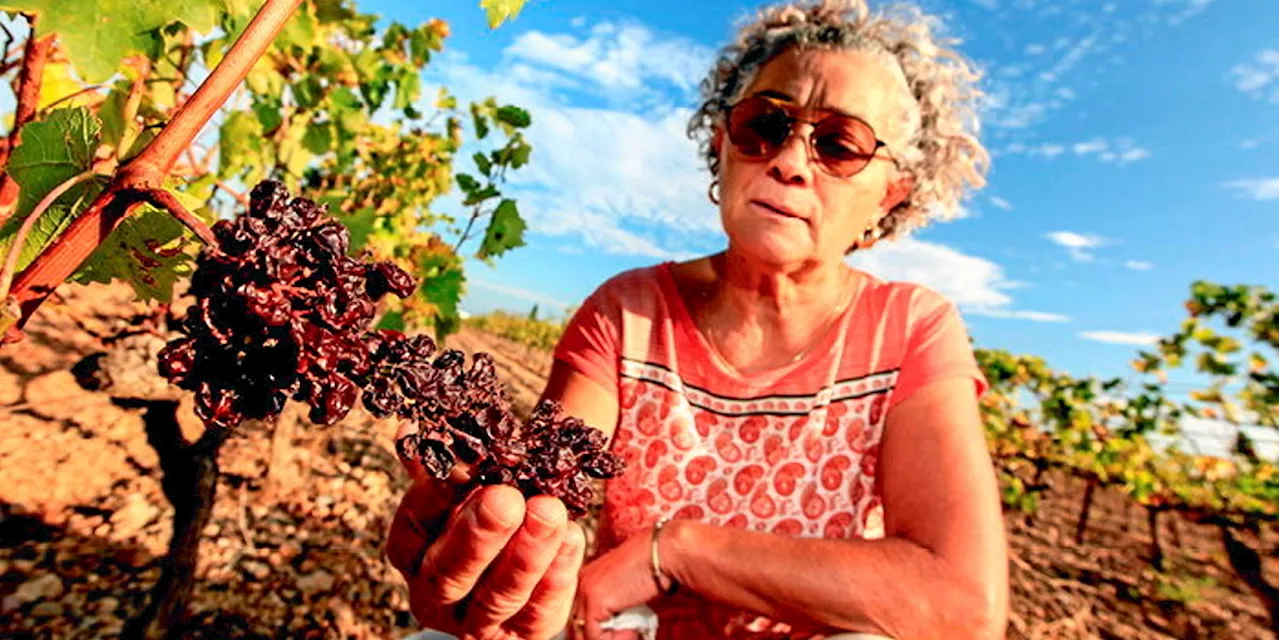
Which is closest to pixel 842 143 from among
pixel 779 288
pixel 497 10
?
pixel 779 288

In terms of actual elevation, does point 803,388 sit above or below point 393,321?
below

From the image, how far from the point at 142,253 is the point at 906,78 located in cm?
332

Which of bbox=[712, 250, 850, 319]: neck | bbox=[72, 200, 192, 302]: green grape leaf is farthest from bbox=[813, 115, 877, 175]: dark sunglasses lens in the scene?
bbox=[72, 200, 192, 302]: green grape leaf

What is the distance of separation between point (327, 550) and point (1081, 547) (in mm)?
9087

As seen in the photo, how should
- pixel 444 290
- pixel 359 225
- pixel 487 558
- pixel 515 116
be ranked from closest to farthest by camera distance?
pixel 487 558 < pixel 359 225 < pixel 444 290 < pixel 515 116

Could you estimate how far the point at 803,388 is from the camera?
3.35 m

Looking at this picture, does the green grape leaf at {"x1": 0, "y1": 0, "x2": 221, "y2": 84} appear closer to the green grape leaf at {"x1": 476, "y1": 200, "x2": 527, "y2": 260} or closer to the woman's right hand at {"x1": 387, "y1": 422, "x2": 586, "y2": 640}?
the woman's right hand at {"x1": 387, "y1": 422, "x2": 586, "y2": 640}

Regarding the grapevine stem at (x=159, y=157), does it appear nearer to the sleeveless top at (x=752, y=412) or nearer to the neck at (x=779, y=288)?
the sleeveless top at (x=752, y=412)

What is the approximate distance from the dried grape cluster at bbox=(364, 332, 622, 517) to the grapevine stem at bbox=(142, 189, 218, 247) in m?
0.28

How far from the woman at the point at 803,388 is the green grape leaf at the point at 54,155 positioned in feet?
6.62

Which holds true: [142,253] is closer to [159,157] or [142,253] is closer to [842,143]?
[159,157]

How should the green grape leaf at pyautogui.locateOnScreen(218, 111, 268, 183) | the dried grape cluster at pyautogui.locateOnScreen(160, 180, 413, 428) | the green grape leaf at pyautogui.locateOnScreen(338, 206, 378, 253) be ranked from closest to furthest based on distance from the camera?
the dried grape cluster at pyautogui.locateOnScreen(160, 180, 413, 428)
the green grape leaf at pyautogui.locateOnScreen(338, 206, 378, 253)
the green grape leaf at pyautogui.locateOnScreen(218, 111, 268, 183)

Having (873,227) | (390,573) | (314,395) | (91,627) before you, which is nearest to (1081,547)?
(873,227)

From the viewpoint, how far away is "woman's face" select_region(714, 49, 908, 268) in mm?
3260
